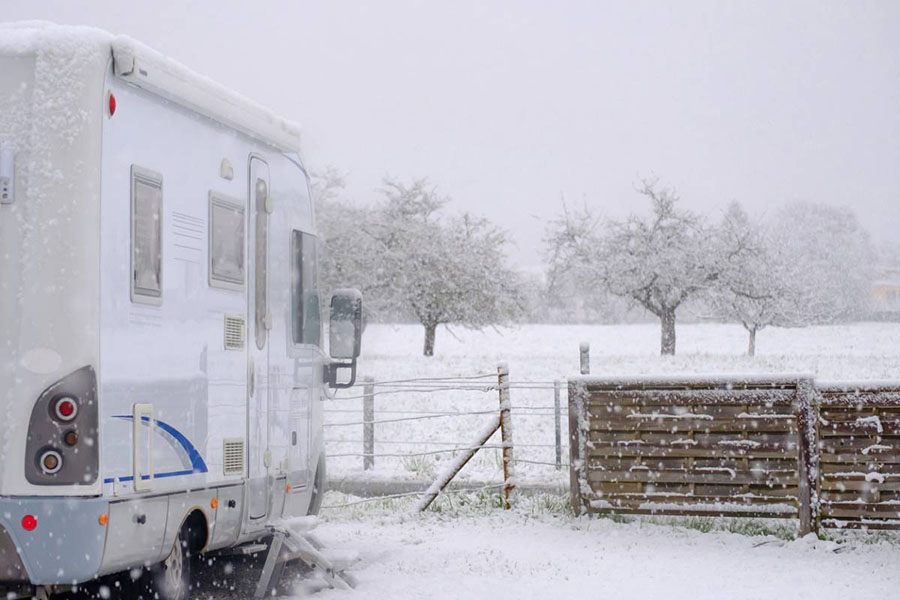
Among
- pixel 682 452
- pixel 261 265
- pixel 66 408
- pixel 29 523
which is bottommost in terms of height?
pixel 682 452

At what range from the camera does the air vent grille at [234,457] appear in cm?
674

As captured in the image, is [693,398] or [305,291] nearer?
[305,291]

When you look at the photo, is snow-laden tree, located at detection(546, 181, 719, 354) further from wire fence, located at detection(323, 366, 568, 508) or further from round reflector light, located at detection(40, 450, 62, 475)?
round reflector light, located at detection(40, 450, 62, 475)

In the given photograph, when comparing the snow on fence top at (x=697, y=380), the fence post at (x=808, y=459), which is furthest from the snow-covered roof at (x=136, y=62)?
the fence post at (x=808, y=459)

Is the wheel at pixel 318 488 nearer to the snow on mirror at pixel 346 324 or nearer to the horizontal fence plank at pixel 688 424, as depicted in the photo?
the snow on mirror at pixel 346 324

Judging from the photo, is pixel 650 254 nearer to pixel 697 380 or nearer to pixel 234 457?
pixel 697 380

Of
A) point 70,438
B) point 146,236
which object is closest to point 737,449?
point 146,236

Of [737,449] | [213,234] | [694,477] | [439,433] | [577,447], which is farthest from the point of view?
[439,433]

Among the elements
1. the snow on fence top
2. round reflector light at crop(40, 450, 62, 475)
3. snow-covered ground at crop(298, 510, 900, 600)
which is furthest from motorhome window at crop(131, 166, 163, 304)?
the snow on fence top

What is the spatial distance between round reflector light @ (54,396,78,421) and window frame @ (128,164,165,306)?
682mm

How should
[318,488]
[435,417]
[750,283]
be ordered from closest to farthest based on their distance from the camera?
[318,488], [435,417], [750,283]

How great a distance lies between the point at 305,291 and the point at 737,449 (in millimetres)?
3986

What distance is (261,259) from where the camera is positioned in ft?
23.9

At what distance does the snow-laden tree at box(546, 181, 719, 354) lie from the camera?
3866 cm
